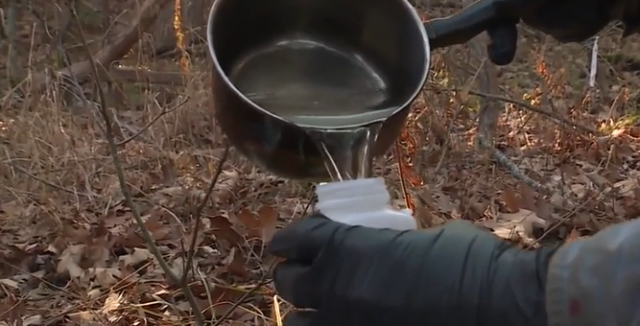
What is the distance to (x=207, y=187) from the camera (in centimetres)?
249

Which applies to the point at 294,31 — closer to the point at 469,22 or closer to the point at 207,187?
the point at 469,22

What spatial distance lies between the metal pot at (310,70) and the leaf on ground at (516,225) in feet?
2.87

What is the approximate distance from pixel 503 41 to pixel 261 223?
3.18 ft

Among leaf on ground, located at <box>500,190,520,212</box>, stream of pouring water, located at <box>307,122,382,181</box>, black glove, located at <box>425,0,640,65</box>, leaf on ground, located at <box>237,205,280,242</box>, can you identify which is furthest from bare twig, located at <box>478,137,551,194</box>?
stream of pouring water, located at <box>307,122,382,181</box>

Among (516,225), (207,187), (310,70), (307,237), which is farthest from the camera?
(207,187)

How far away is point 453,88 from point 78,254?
1537 millimetres

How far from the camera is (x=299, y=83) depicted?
4.19 ft

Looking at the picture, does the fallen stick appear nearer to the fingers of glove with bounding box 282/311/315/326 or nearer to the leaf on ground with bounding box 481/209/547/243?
the leaf on ground with bounding box 481/209/547/243

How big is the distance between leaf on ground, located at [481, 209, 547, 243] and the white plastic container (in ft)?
4.06

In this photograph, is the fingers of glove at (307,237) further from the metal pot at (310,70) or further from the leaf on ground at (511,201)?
the leaf on ground at (511,201)

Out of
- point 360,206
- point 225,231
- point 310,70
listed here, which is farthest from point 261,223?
point 360,206

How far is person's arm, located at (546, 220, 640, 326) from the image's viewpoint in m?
0.66

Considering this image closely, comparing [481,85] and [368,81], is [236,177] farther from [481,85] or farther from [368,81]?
[368,81]

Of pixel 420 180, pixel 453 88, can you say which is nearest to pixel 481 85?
pixel 453 88
